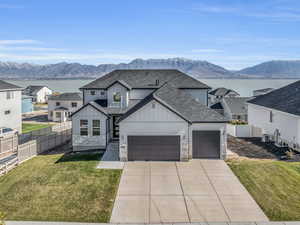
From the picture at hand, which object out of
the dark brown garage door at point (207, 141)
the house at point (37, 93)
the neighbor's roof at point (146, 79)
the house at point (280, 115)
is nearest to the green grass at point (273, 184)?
the dark brown garage door at point (207, 141)

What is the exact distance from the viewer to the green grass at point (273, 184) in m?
14.0

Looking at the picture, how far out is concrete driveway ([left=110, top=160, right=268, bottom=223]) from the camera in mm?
13477

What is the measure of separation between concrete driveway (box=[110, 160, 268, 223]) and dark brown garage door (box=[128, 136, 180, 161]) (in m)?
1.12

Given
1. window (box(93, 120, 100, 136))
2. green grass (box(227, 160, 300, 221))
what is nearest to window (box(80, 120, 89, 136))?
window (box(93, 120, 100, 136))

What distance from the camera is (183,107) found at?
23.5 metres

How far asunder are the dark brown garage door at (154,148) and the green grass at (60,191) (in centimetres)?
282

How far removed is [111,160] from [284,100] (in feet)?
62.9

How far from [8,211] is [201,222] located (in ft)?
30.0

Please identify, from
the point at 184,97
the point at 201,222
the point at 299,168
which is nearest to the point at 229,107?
the point at 184,97

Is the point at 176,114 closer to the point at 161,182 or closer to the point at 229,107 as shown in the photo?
the point at 161,182

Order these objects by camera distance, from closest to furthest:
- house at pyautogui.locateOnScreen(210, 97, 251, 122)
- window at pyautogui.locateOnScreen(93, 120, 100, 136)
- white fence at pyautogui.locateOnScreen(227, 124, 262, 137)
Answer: window at pyautogui.locateOnScreen(93, 120, 100, 136), white fence at pyautogui.locateOnScreen(227, 124, 262, 137), house at pyautogui.locateOnScreen(210, 97, 251, 122)

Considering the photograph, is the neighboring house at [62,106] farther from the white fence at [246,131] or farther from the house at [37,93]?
the white fence at [246,131]

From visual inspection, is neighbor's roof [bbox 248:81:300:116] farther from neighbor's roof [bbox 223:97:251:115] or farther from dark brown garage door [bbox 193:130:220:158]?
neighbor's roof [bbox 223:97:251:115]

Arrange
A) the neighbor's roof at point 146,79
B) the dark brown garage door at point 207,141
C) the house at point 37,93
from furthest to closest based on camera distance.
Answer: the house at point 37,93
the neighbor's roof at point 146,79
the dark brown garage door at point 207,141
